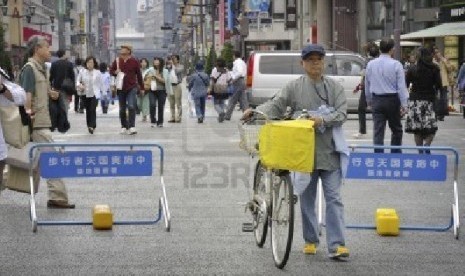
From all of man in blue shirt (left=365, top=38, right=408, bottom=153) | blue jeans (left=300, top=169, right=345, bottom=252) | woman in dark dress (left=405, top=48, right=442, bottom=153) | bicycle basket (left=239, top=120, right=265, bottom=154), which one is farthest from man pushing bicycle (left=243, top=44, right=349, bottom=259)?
woman in dark dress (left=405, top=48, right=442, bottom=153)

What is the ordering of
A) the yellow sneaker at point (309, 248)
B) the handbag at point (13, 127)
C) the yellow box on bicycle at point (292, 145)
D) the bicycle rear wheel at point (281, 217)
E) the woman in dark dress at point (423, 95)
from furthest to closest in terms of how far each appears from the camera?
the woman in dark dress at point (423, 95)
the handbag at point (13, 127)
the yellow sneaker at point (309, 248)
the yellow box on bicycle at point (292, 145)
the bicycle rear wheel at point (281, 217)

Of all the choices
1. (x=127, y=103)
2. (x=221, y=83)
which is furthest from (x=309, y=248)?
(x=221, y=83)

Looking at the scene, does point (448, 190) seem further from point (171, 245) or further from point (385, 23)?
point (385, 23)

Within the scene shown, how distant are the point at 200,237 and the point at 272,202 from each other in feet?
5.38

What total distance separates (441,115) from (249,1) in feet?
201

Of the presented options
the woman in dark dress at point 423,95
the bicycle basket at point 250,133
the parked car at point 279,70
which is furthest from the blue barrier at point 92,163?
the parked car at point 279,70

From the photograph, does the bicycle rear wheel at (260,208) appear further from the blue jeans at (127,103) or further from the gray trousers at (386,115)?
the blue jeans at (127,103)

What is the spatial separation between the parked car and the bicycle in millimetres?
21788

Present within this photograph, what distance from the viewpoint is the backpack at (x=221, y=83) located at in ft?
97.6

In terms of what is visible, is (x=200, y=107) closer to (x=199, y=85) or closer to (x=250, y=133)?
(x=199, y=85)

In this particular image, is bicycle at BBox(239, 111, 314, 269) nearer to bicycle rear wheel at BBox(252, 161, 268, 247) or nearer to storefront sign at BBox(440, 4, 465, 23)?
bicycle rear wheel at BBox(252, 161, 268, 247)

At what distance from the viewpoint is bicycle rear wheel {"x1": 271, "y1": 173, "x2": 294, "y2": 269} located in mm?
7970

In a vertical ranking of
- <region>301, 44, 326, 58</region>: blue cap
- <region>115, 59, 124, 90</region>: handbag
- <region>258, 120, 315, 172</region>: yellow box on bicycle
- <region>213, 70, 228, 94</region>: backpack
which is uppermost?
<region>301, 44, 326, 58</region>: blue cap

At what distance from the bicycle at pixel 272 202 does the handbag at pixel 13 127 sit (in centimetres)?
196
